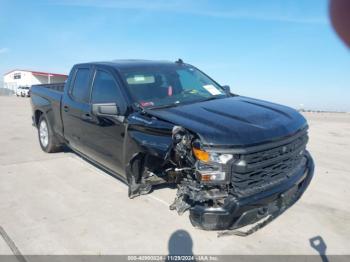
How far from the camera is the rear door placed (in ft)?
17.7

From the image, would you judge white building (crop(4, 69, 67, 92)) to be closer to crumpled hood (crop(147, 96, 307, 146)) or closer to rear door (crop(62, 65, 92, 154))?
rear door (crop(62, 65, 92, 154))

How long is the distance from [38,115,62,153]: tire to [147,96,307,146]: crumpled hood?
3.48m

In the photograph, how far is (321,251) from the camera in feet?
11.5

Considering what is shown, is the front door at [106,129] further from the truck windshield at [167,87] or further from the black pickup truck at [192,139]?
the truck windshield at [167,87]

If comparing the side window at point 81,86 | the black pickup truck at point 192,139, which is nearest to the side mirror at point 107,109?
the black pickup truck at point 192,139

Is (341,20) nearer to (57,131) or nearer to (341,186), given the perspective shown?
(341,186)

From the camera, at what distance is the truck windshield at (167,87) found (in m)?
4.52

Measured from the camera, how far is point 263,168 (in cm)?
347

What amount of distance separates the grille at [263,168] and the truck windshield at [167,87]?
4.71 ft

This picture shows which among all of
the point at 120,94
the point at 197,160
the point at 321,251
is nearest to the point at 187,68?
the point at 120,94

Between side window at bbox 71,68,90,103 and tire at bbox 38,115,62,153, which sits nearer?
side window at bbox 71,68,90,103

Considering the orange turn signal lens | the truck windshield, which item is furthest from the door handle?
the orange turn signal lens

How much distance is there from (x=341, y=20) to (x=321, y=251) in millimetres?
3370

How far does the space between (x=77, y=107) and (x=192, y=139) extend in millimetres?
2764
